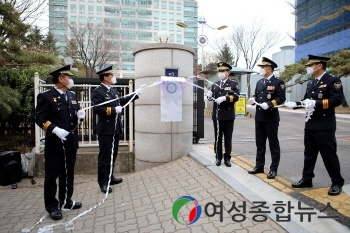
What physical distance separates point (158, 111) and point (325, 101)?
3.23 meters

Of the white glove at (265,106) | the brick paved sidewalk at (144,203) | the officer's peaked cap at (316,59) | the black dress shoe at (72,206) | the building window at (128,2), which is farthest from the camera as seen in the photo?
the building window at (128,2)

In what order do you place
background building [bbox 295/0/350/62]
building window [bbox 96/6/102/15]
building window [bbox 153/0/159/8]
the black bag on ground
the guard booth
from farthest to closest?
building window [bbox 153/0/159/8], building window [bbox 96/6/102/15], background building [bbox 295/0/350/62], the guard booth, the black bag on ground

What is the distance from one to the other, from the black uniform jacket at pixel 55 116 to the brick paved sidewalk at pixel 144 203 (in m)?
1.06

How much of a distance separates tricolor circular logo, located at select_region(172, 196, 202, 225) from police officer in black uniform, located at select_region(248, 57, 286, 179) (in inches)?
53.2

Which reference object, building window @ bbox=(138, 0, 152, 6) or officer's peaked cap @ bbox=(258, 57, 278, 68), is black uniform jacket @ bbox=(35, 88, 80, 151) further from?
building window @ bbox=(138, 0, 152, 6)

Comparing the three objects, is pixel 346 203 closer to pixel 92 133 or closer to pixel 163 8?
pixel 92 133

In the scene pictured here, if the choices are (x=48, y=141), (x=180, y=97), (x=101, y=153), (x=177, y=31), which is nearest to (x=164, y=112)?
(x=180, y=97)

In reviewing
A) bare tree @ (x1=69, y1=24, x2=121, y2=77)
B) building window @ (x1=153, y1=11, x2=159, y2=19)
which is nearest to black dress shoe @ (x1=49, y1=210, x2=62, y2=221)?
bare tree @ (x1=69, y1=24, x2=121, y2=77)

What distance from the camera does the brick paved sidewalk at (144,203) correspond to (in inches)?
124

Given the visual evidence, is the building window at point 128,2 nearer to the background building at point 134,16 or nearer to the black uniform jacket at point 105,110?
the background building at point 134,16

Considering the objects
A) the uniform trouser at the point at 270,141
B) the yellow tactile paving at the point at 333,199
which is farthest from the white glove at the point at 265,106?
the yellow tactile paving at the point at 333,199

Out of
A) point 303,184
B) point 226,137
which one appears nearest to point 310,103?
point 303,184

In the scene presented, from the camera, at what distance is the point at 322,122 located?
3.75 meters

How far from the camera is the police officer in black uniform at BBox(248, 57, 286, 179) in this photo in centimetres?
436
